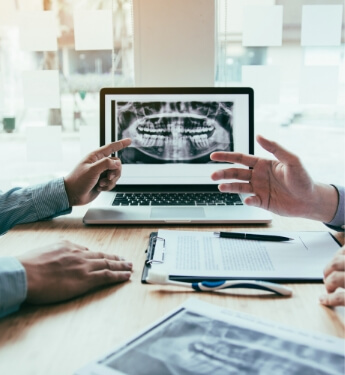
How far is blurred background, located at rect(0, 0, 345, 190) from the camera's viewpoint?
5.08 ft

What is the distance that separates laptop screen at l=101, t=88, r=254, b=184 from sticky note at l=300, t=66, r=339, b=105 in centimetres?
27

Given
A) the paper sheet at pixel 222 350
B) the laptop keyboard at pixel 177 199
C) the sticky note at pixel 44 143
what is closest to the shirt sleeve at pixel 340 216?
the laptop keyboard at pixel 177 199

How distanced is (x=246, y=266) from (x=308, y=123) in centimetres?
91

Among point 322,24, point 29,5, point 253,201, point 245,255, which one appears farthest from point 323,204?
point 29,5

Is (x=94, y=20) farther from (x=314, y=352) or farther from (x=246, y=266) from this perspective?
(x=314, y=352)

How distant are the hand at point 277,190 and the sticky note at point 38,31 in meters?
0.84

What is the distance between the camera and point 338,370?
56 centimetres

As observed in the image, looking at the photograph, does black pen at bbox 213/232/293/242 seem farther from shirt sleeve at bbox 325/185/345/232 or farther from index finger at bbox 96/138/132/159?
index finger at bbox 96/138/132/159

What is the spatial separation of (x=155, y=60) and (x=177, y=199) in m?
0.56

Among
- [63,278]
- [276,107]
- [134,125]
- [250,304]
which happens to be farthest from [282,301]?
[276,107]

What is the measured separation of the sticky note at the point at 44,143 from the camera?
5.41 ft

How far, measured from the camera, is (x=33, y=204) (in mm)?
1190

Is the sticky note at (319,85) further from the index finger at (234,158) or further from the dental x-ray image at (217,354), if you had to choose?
the dental x-ray image at (217,354)

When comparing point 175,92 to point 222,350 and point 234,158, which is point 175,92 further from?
point 222,350
